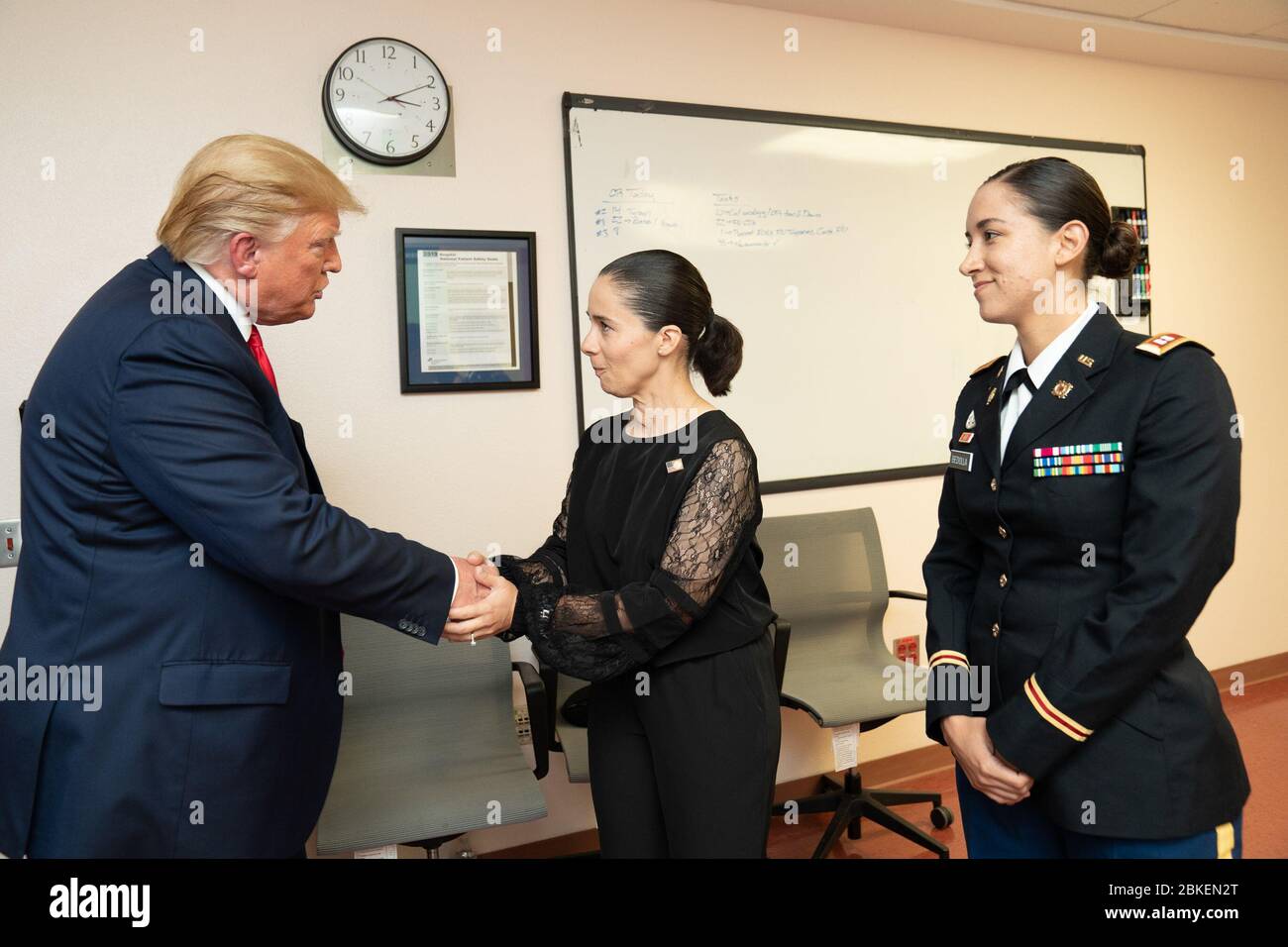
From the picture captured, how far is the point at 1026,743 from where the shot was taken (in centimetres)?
130

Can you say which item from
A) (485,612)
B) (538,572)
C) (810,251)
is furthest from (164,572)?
(810,251)

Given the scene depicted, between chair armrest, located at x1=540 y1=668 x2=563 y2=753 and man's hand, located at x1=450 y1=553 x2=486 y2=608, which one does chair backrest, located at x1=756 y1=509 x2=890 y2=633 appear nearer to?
chair armrest, located at x1=540 y1=668 x2=563 y2=753

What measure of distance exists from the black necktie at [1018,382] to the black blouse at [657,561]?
446 millimetres

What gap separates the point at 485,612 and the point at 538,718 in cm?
75

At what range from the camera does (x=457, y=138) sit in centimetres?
271

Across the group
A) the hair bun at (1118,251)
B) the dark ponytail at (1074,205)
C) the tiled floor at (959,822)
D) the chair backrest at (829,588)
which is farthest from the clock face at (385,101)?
the tiled floor at (959,822)

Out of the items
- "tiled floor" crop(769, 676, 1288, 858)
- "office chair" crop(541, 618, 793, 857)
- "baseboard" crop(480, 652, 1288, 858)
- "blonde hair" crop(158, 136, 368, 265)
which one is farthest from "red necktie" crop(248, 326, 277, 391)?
"tiled floor" crop(769, 676, 1288, 858)

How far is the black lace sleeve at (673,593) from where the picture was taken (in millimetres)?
1536

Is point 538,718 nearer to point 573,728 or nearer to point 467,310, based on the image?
point 573,728

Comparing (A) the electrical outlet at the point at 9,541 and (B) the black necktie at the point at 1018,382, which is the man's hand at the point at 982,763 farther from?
(A) the electrical outlet at the point at 9,541

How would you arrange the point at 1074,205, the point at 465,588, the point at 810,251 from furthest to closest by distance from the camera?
the point at 810,251, the point at 465,588, the point at 1074,205

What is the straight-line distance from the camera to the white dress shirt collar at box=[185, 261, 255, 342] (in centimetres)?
143

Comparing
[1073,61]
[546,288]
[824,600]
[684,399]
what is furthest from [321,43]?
[1073,61]

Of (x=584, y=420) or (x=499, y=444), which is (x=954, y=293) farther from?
(x=499, y=444)
